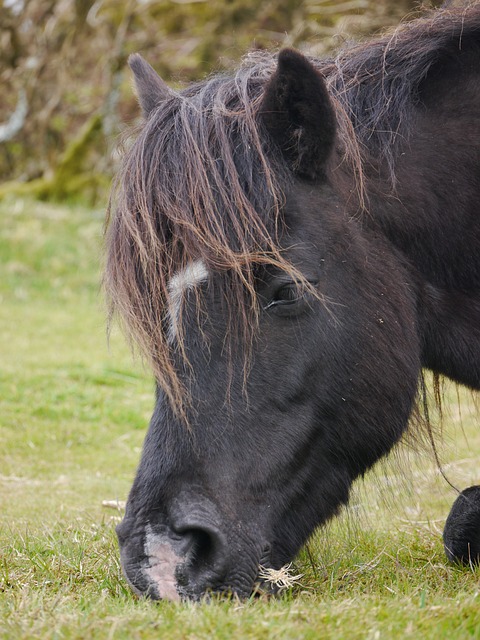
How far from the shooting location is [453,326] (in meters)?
3.38

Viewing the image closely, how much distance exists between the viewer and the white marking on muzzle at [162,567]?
8.84 ft

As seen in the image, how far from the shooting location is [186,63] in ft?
53.3

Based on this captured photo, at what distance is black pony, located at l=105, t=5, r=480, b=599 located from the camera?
284 cm

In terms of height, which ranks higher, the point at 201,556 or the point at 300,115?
the point at 300,115

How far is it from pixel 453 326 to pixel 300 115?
3.53 ft

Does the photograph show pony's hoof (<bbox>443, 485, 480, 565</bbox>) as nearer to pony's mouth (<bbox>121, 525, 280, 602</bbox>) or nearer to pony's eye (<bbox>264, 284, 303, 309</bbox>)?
pony's mouth (<bbox>121, 525, 280, 602</bbox>)

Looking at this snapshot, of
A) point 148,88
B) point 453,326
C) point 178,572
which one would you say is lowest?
point 178,572

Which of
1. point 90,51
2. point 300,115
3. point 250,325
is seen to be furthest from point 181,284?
point 90,51

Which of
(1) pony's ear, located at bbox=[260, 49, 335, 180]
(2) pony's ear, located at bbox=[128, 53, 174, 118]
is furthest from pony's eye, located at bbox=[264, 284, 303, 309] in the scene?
(2) pony's ear, located at bbox=[128, 53, 174, 118]

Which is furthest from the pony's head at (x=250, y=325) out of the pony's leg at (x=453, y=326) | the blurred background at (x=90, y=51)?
the blurred background at (x=90, y=51)

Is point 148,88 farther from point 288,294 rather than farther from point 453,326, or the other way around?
point 453,326

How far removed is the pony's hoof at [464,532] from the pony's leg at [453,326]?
1.92 feet

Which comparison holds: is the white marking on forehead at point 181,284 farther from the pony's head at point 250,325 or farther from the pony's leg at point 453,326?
the pony's leg at point 453,326

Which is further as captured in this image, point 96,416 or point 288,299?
point 96,416
